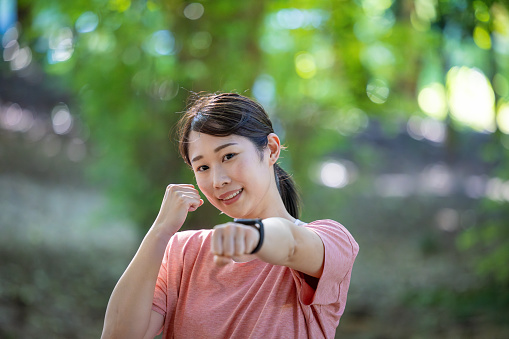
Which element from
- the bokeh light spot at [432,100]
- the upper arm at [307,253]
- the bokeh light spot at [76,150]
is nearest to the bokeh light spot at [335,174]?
the bokeh light spot at [432,100]

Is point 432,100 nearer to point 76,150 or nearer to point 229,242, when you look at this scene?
point 76,150

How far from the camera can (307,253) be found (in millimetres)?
1214

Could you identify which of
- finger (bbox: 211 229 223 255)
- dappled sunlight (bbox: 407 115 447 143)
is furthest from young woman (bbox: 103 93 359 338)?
dappled sunlight (bbox: 407 115 447 143)

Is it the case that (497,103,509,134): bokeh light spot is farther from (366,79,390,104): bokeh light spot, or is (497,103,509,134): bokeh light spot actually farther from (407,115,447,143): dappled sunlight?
(407,115,447,143): dappled sunlight

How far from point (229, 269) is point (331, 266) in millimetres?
308

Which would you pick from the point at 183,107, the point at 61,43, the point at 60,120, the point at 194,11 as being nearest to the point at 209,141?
the point at 183,107

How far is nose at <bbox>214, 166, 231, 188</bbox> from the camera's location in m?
1.40

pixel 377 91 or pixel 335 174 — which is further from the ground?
pixel 377 91

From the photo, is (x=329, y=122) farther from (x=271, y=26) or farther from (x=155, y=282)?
(x=155, y=282)

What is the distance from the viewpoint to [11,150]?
6.52 meters

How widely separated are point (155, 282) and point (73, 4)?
126 inches

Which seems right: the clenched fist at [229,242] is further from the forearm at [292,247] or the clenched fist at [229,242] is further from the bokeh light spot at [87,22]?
the bokeh light spot at [87,22]

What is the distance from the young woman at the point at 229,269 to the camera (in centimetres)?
134

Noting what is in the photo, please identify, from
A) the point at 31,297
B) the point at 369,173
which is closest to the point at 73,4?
the point at 31,297
